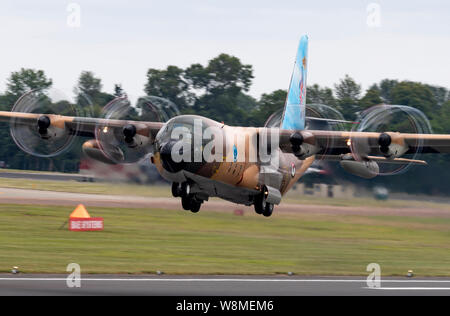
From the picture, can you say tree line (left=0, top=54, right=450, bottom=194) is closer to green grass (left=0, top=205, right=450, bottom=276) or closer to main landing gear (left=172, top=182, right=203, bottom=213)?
green grass (left=0, top=205, right=450, bottom=276)

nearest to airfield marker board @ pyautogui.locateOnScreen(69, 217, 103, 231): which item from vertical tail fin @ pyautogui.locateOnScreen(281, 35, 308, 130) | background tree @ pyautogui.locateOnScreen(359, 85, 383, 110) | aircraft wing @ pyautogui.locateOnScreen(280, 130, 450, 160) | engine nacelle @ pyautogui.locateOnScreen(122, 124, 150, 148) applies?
engine nacelle @ pyautogui.locateOnScreen(122, 124, 150, 148)

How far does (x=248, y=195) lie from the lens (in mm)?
31875

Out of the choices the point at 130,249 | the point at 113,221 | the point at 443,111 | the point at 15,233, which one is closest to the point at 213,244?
the point at 130,249

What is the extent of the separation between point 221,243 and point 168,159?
1438 centimetres

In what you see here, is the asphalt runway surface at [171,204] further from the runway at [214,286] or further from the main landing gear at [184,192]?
the main landing gear at [184,192]

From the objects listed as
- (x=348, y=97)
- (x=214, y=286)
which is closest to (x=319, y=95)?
(x=348, y=97)

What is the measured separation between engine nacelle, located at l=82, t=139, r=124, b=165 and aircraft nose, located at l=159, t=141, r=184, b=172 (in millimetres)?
5584

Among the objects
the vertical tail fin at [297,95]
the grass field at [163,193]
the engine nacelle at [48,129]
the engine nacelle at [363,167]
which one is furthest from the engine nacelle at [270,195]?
the engine nacelle at [48,129]

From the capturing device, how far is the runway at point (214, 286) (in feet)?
92.1

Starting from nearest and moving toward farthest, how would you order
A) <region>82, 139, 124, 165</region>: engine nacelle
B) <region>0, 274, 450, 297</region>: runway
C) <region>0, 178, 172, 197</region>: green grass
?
<region>0, 274, 450, 297</region>: runway < <region>82, 139, 124, 165</region>: engine nacelle < <region>0, 178, 172, 197</region>: green grass

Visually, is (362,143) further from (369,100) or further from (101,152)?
(369,100)

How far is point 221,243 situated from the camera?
39.8m

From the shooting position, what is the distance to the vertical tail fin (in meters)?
36.8
